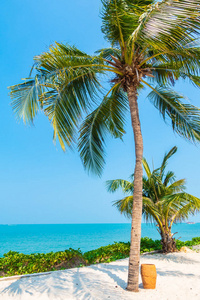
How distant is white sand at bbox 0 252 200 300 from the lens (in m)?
4.78

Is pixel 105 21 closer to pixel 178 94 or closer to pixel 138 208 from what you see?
pixel 178 94

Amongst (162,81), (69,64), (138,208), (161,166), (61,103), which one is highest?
(162,81)

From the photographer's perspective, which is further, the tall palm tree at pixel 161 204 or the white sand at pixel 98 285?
the tall palm tree at pixel 161 204

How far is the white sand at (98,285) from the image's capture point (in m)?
4.78

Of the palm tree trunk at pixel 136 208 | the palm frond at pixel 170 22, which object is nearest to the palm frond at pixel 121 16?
the palm frond at pixel 170 22

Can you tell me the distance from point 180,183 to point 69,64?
7283mm

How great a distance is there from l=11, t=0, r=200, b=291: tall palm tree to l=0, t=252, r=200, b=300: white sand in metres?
0.51

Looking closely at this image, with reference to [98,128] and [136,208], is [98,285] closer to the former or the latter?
[136,208]

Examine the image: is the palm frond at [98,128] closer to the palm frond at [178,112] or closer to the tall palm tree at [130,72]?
the tall palm tree at [130,72]

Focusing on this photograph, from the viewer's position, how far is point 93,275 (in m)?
6.09

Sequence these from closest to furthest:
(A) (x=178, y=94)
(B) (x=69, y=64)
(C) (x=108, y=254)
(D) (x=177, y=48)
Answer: (D) (x=177, y=48), (B) (x=69, y=64), (A) (x=178, y=94), (C) (x=108, y=254)

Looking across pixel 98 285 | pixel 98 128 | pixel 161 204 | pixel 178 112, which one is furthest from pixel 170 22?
pixel 161 204

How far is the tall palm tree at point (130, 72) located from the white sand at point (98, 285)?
19.9 inches

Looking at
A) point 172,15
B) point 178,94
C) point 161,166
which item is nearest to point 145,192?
point 161,166
